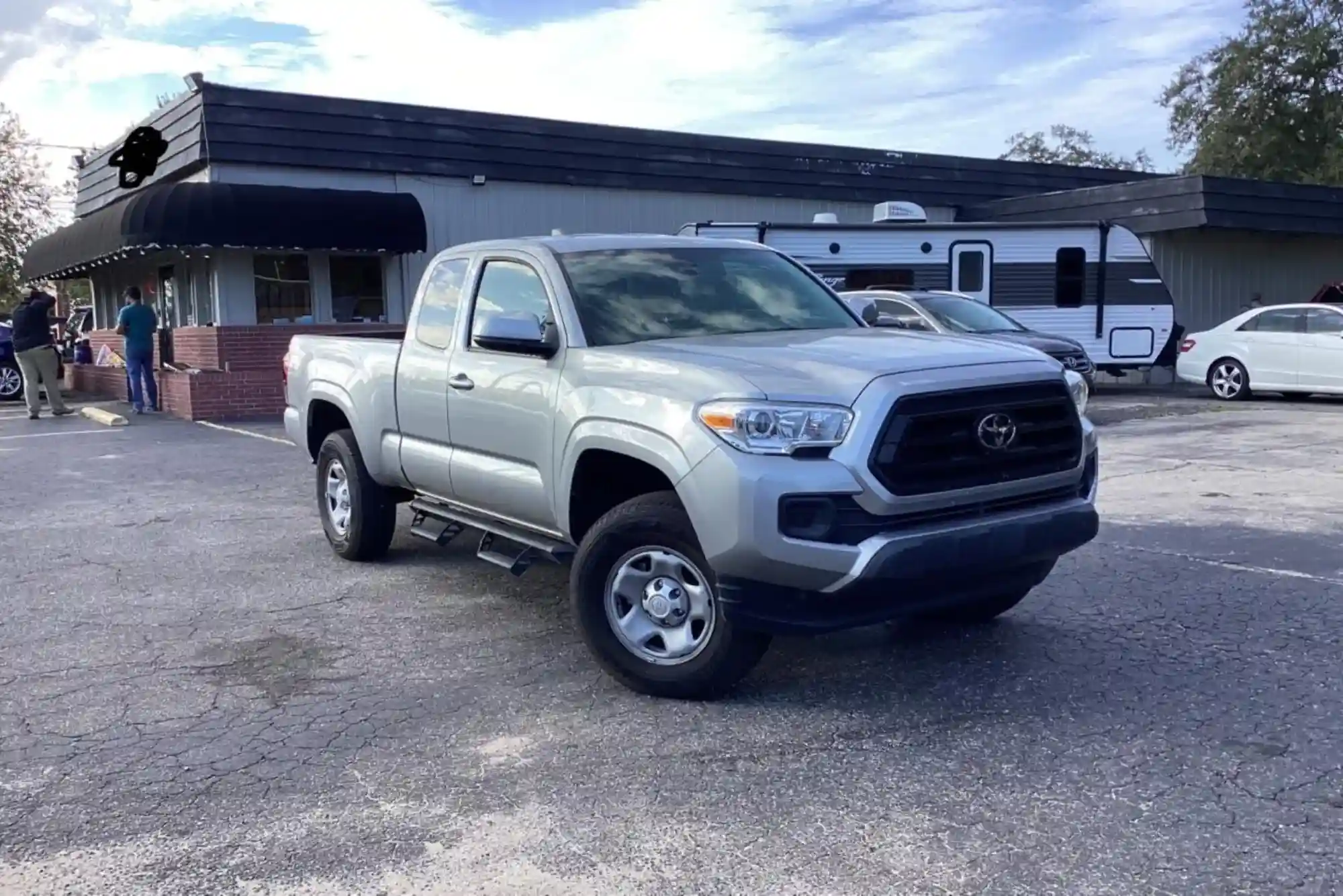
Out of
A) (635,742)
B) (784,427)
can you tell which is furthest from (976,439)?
(635,742)

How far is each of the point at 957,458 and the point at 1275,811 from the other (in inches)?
60.8

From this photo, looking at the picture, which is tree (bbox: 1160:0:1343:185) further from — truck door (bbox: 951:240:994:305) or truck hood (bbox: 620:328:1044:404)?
truck hood (bbox: 620:328:1044:404)

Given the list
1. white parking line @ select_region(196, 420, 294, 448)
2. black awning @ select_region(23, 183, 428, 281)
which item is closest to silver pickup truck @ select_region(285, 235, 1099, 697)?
white parking line @ select_region(196, 420, 294, 448)

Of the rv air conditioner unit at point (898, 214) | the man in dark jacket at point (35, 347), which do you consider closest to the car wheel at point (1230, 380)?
the rv air conditioner unit at point (898, 214)

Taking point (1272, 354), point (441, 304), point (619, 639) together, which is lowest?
point (619, 639)

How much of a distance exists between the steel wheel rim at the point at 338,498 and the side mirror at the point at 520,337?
2.33m

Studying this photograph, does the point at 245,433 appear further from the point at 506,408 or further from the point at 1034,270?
the point at 1034,270

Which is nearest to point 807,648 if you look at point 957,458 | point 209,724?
point 957,458

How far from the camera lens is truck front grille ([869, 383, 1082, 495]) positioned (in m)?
4.41

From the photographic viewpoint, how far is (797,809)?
3.87 metres

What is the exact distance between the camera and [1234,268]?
25.0 m

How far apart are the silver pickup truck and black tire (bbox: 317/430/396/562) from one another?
3.29ft

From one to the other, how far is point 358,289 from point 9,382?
6895 millimetres

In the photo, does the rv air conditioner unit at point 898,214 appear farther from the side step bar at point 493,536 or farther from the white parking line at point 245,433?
the side step bar at point 493,536
